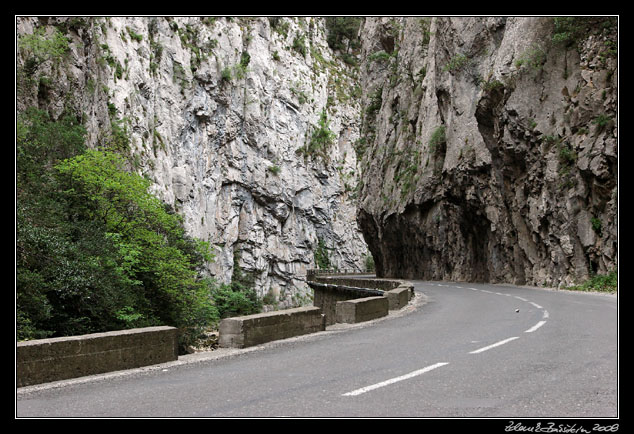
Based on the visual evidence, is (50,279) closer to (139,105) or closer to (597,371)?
(597,371)

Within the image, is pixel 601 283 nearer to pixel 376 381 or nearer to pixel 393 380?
pixel 393 380

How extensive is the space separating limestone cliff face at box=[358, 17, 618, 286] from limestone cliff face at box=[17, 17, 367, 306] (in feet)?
46.2

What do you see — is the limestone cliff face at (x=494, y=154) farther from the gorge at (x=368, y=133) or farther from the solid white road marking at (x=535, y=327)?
the solid white road marking at (x=535, y=327)

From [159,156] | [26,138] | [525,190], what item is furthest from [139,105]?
[525,190]

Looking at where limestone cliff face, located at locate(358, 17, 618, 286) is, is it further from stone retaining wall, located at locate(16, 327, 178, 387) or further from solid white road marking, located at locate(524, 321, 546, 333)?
stone retaining wall, located at locate(16, 327, 178, 387)

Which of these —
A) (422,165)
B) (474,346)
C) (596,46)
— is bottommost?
(474,346)

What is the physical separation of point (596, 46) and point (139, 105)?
33.3 meters

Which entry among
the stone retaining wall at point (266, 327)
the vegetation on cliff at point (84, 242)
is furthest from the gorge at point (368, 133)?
the stone retaining wall at point (266, 327)

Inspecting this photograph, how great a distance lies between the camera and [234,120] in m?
64.4

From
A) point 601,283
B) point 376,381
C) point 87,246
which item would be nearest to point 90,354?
point 376,381

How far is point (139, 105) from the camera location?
145 ft

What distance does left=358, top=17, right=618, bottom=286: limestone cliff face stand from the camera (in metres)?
28.9

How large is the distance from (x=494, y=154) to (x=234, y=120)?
35718 millimetres

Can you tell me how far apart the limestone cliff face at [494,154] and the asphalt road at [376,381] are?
64.8ft
